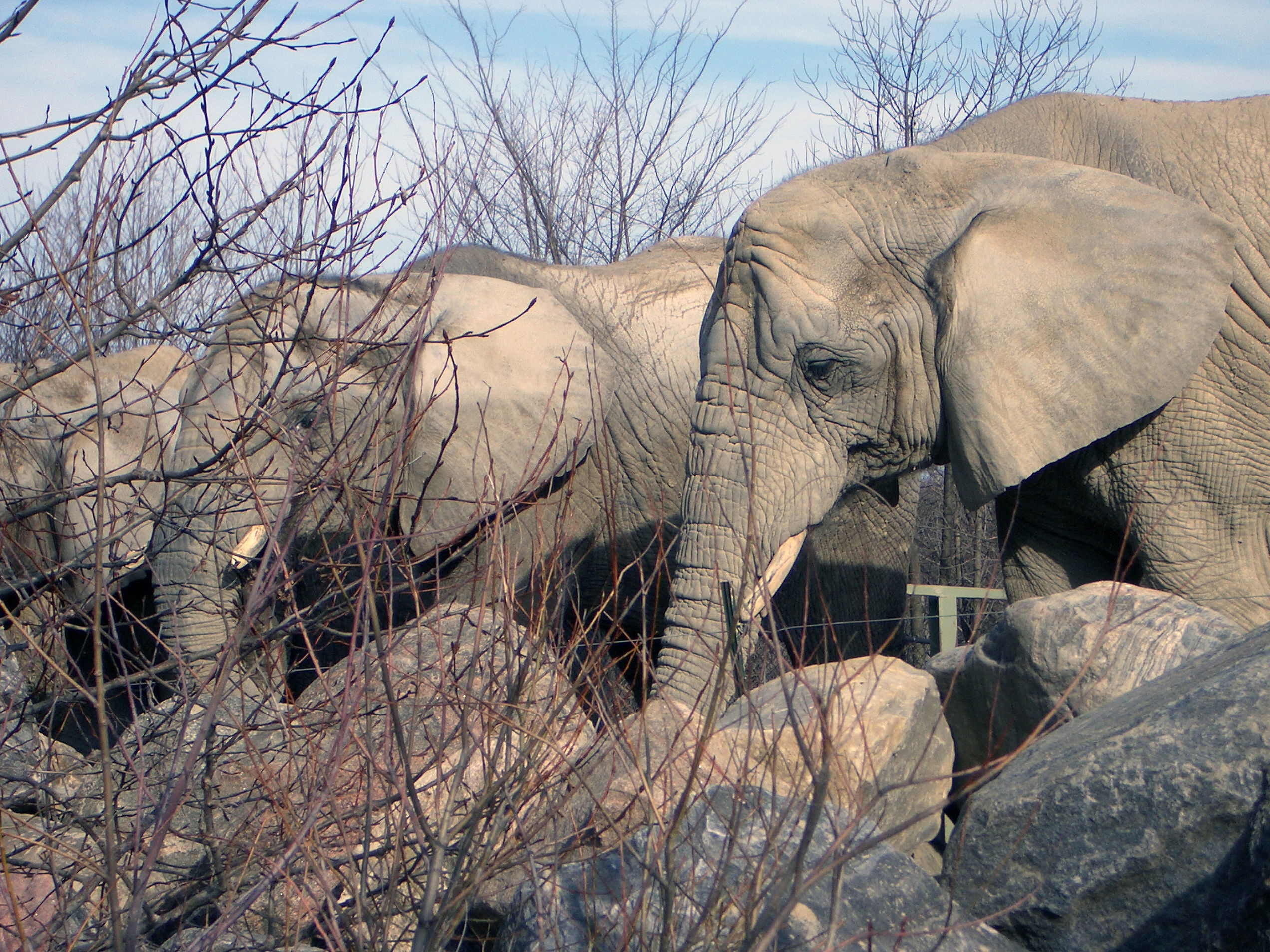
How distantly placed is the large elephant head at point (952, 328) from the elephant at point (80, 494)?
7.87 ft

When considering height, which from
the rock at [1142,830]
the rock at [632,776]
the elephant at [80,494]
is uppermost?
the elephant at [80,494]

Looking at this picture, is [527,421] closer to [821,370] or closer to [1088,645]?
[821,370]

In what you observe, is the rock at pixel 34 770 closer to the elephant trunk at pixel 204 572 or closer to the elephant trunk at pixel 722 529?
the elephant trunk at pixel 204 572

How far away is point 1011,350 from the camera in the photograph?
5.71 m

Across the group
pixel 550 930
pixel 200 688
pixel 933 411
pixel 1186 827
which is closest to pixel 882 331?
pixel 933 411

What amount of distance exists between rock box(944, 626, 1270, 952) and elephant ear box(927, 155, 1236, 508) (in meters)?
2.27

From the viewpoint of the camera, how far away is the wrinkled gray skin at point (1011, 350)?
18.7ft

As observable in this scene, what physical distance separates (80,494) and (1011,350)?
3.92m

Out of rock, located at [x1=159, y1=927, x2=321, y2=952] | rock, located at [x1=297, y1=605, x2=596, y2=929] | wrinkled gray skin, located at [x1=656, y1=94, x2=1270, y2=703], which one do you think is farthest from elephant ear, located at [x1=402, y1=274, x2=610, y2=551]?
rock, located at [x1=159, y1=927, x2=321, y2=952]

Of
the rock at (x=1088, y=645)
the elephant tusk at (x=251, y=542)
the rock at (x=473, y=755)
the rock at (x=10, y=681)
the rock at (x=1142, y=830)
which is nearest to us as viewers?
the rock at (x=473, y=755)

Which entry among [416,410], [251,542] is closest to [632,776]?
[416,410]

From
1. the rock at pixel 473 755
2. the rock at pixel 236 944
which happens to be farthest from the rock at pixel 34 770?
the rock at pixel 473 755

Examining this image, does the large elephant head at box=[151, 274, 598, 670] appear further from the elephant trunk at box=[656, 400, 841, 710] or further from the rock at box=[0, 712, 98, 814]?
the rock at box=[0, 712, 98, 814]

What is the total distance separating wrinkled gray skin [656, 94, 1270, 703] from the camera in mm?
5688
